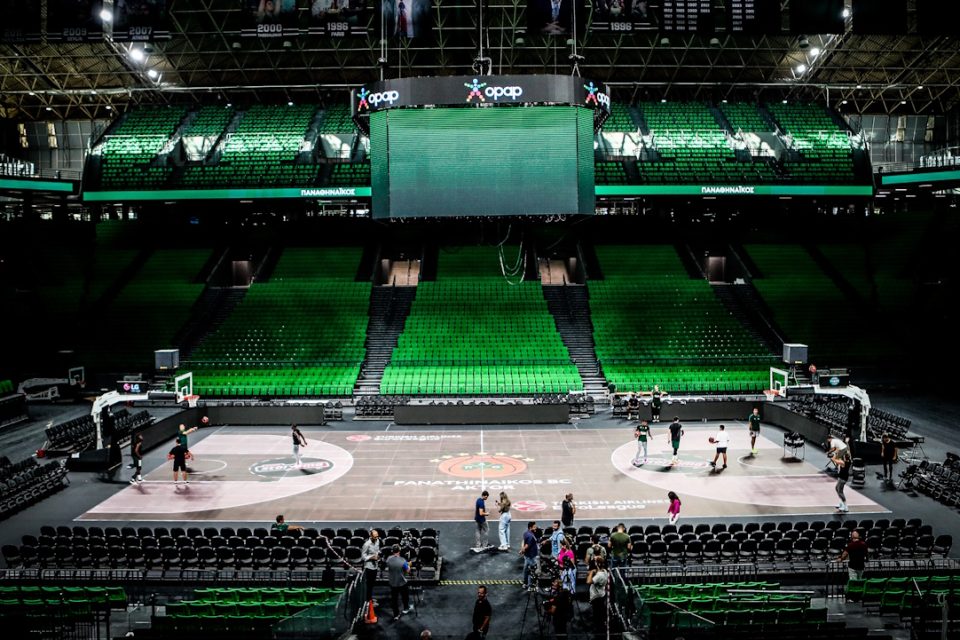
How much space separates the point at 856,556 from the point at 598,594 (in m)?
5.51

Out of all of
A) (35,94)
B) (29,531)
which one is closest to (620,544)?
(29,531)

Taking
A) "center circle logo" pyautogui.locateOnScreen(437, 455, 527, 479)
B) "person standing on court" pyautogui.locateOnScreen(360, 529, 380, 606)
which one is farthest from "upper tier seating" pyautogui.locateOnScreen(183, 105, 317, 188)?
"person standing on court" pyautogui.locateOnScreen(360, 529, 380, 606)

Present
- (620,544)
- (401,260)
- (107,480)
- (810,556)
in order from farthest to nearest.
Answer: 1. (401,260)
2. (107,480)
3. (810,556)
4. (620,544)

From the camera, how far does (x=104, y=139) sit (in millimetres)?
43844

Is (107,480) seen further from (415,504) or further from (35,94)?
(35,94)

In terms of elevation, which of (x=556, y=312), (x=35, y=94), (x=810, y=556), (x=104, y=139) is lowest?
(x=810, y=556)

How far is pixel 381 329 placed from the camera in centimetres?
3994

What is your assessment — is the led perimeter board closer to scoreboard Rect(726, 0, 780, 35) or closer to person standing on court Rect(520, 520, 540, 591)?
scoreboard Rect(726, 0, 780, 35)

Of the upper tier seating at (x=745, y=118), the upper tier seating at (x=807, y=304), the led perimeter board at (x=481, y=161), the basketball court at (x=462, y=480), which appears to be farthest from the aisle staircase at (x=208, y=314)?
the upper tier seating at (x=745, y=118)

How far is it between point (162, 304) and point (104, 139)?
36.6ft

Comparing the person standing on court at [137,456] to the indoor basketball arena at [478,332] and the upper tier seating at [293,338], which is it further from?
the upper tier seating at [293,338]

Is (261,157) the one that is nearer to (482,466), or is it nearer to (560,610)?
(482,466)

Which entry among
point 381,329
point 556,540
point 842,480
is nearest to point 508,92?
point 556,540

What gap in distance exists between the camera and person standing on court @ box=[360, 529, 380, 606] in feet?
45.3
